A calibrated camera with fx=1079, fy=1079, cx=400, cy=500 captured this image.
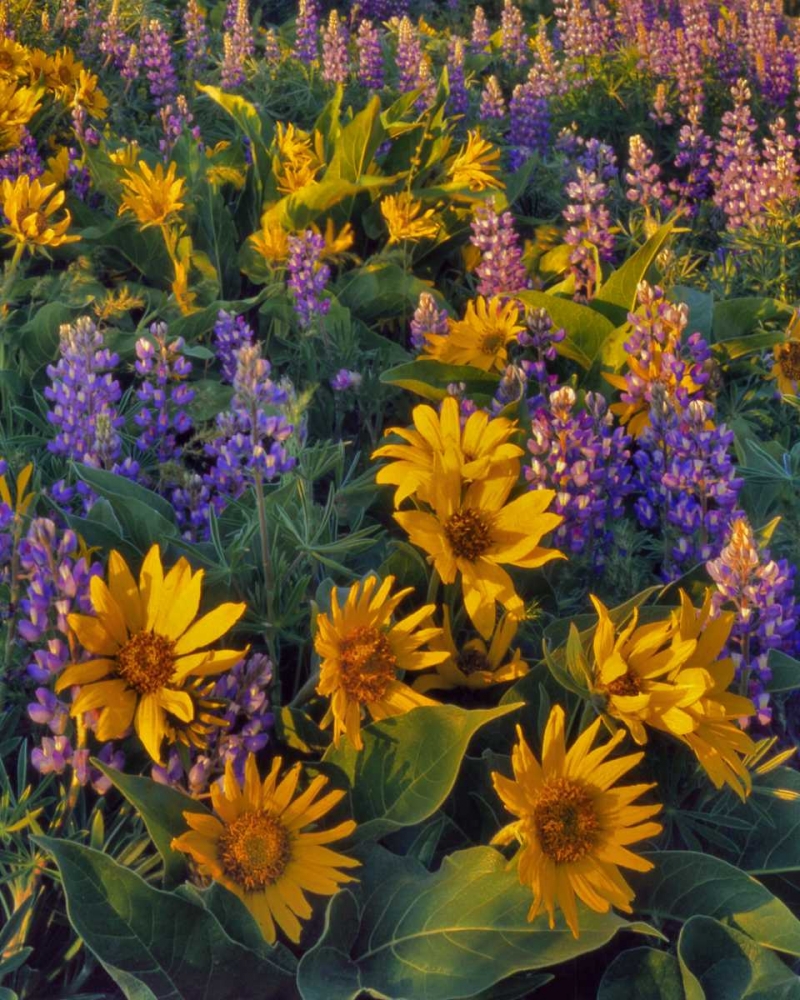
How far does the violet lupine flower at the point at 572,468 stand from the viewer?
1856 mm

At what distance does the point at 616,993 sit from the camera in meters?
1.53

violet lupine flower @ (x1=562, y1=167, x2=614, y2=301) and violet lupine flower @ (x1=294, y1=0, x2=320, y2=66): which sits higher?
violet lupine flower @ (x1=294, y1=0, x2=320, y2=66)

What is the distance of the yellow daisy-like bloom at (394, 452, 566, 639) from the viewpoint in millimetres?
1606

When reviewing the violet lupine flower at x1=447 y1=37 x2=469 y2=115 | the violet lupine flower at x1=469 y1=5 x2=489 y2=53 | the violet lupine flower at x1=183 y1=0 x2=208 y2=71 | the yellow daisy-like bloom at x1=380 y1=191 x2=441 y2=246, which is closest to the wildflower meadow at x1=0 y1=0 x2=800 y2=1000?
the yellow daisy-like bloom at x1=380 y1=191 x2=441 y2=246

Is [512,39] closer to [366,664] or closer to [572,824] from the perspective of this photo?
[366,664]

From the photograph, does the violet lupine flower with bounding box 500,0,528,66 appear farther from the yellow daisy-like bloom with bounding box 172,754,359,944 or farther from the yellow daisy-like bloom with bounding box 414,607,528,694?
the yellow daisy-like bloom with bounding box 172,754,359,944

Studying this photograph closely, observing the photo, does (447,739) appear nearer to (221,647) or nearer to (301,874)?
(301,874)

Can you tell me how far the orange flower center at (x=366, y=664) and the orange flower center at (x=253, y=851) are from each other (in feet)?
0.69

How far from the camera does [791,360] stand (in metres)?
2.82

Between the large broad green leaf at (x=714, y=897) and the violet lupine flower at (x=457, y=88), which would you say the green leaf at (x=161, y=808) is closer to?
the large broad green leaf at (x=714, y=897)

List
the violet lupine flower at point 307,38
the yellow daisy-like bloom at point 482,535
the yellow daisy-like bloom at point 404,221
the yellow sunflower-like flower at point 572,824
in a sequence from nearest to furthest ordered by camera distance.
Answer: the yellow sunflower-like flower at point 572,824
the yellow daisy-like bloom at point 482,535
the yellow daisy-like bloom at point 404,221
the violet lupine flower at point 307,38

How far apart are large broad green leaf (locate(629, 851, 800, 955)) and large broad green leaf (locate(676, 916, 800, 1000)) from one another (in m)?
0.03

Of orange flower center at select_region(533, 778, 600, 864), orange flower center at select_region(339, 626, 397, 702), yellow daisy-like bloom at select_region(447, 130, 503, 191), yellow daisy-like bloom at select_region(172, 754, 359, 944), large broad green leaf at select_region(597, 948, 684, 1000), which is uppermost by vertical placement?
yellow daisy-like bloom at select_region(447, 130, 503, 191)

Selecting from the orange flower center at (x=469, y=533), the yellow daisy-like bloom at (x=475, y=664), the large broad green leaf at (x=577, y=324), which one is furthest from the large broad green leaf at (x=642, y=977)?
the large broad green leaf at (x=577, y=324)
